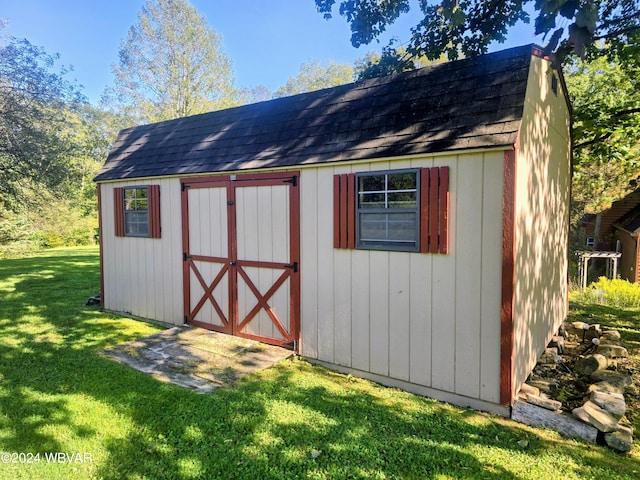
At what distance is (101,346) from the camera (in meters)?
5.49

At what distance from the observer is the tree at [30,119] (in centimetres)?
1138

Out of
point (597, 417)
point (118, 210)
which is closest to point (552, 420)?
point (597, 417)

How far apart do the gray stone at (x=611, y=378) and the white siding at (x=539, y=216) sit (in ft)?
2.07

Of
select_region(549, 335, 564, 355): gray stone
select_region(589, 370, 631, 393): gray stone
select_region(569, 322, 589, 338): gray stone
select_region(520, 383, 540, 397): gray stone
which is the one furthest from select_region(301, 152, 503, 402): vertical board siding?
select_region(569, 322, 589, 338): gray stone

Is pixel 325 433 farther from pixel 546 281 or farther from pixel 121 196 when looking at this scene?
pixel 121 196

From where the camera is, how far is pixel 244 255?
571cm

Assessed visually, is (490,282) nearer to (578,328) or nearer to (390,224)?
(390,224)

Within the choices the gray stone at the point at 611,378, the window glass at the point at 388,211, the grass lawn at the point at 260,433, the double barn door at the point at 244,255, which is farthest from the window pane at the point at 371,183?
the gray stone at the point at 611,378

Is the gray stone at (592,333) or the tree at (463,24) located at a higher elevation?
the tree at (463,24)

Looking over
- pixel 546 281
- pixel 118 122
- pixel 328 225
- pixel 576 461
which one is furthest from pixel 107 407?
pixel 118 122

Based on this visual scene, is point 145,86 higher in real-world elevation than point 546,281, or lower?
higher

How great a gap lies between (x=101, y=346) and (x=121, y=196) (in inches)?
120

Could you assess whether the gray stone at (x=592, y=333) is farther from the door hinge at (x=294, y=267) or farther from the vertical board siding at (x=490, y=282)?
the door hinge at (x=294, y=267)

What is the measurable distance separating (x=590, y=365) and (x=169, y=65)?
20059 millimetres
